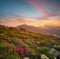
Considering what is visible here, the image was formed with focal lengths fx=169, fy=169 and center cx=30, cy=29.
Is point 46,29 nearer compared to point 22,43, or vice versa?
point 22,43

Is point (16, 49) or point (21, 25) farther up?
point (21, 25)

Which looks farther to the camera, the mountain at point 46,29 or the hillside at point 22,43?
the mountain at point 46,29

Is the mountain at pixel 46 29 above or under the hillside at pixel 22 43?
above

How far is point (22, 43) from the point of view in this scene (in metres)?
7.68

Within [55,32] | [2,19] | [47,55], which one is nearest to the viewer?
[47,55]

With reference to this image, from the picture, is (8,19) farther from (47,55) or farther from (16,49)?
(47,55)

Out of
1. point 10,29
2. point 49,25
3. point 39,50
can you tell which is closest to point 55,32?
point 49,25

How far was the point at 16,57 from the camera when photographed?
6.85 m

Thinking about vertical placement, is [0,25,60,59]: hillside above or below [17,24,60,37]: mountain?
below

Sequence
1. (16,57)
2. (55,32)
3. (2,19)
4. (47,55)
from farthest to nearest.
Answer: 1. (55,32)
2. (2,19)
3. (47,55)
4. (16,57)

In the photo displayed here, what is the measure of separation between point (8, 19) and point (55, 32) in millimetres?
2546

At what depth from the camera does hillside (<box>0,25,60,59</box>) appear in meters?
6.96

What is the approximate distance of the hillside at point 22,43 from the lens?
22.8 feet

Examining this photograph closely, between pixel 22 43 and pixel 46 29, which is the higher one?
pixel 46 29
